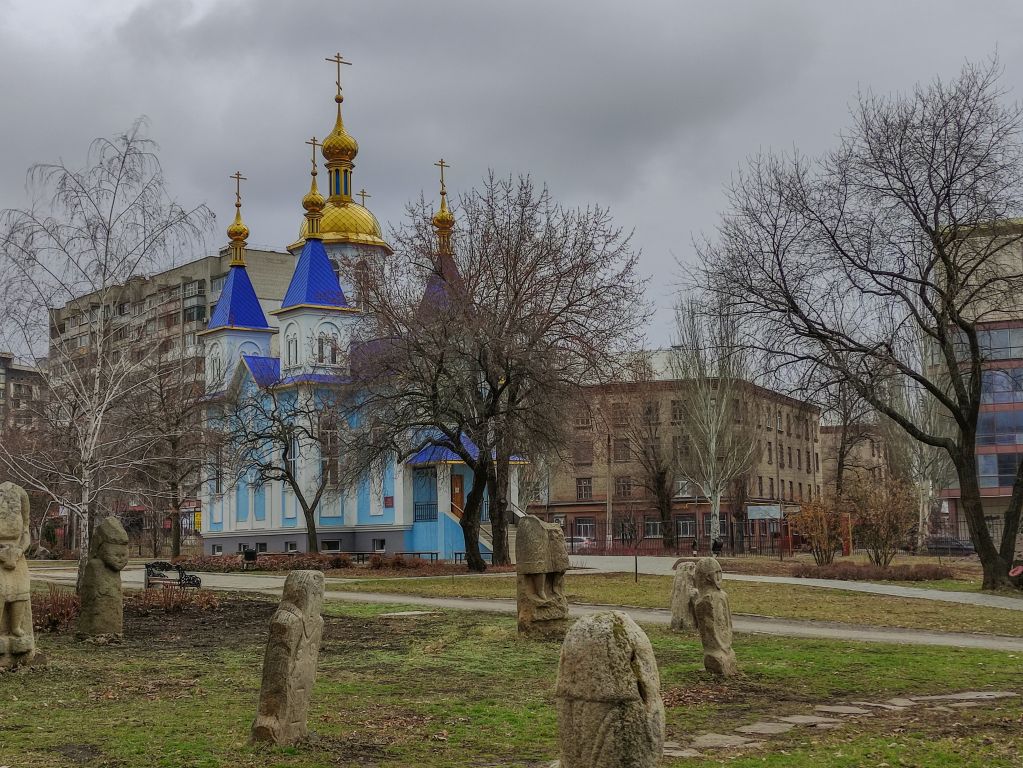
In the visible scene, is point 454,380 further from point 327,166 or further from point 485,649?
point 327,166

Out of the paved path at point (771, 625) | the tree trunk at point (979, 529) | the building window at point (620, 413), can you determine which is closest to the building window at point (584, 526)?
the building window at point (620, 413)

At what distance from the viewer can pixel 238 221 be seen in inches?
2063

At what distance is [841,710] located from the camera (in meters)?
9.84

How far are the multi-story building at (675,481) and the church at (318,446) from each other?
9121 mm

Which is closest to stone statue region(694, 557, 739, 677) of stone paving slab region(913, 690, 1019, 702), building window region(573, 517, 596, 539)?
stone paving slab region(913, 690, 1019, 702)

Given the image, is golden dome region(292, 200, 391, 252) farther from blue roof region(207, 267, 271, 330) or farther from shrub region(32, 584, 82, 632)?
shrub region(32, 584, 82, 632)

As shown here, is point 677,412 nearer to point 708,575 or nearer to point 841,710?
point 708,575

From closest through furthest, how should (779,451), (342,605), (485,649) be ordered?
(485,649)
(342,605)
(779,451)

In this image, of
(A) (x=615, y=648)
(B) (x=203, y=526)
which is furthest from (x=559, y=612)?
(B) (x=203, y=526)

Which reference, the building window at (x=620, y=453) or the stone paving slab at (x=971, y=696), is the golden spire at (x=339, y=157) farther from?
the stone paving slab at (x=971, y=696)

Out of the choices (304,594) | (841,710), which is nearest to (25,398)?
(304,594)

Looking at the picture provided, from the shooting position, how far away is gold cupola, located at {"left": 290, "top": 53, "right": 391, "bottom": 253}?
163 feet

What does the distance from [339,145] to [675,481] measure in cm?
2563

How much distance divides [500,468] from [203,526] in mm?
22260
